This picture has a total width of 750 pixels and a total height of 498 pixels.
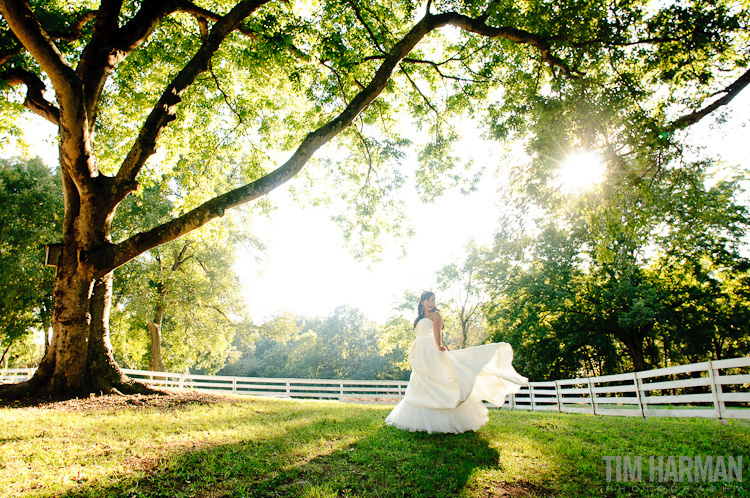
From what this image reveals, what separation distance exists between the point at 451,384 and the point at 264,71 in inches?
387

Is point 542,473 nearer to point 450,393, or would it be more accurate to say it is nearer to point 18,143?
point 450,393

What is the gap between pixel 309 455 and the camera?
176 inches

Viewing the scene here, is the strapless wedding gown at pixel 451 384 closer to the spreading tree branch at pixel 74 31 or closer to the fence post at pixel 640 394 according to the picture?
the fence post at pixel 640 394

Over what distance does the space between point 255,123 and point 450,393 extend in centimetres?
1078

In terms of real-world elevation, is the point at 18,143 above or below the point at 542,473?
above

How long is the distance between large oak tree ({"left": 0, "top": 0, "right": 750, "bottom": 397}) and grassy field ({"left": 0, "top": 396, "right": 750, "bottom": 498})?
268 cm

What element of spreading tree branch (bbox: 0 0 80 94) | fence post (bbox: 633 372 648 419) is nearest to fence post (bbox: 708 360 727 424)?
fence post (bbox: 633 372 648 419)

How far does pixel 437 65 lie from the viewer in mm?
11570

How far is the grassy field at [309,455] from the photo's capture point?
3.45 m

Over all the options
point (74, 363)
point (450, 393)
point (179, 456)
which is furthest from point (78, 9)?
point (450, 393)

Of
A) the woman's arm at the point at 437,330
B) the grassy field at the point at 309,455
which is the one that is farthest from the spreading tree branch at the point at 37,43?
the woman's arm at the point at 437,330

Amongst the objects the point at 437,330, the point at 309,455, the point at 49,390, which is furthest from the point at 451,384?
the point at 49,390

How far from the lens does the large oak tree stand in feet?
23.6

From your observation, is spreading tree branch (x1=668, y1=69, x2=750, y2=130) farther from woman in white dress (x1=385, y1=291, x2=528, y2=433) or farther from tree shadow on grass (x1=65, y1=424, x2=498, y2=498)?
tree shadow on grass (x1=65, y1=424, x2=498, y2=498)
